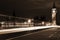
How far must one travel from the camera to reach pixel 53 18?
116812 millimetres

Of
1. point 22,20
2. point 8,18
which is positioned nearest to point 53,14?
point 22,20

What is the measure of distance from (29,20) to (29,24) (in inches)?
151

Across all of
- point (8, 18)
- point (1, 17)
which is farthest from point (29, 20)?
point (1, 17)

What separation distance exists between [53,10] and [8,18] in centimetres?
9088

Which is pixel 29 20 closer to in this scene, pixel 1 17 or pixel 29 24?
pixel 29 24

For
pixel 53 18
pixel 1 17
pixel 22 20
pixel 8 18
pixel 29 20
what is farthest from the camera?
pixel 53 18

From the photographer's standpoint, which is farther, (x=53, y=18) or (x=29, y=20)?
(x=53, y=18)

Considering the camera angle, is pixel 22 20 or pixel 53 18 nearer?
pixel 22 20

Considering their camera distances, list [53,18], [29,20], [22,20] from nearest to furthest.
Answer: [22,20] < [29,20] < [53,18]

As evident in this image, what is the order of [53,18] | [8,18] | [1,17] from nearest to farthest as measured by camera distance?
[1,17] → [8,18] → [53,18]

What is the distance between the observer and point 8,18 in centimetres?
3412

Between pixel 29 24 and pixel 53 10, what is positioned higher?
pixel 53 10

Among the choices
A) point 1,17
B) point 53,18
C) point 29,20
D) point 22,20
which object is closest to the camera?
point 1,17

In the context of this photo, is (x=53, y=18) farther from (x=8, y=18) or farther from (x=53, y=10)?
(x=8, y=18)
